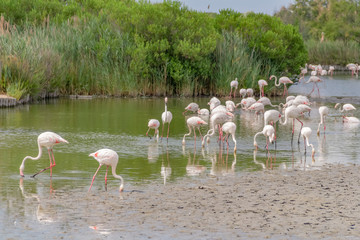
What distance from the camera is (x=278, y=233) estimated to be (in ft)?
21.0

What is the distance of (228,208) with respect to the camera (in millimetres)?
7316

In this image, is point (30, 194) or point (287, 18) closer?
point (30, 194)

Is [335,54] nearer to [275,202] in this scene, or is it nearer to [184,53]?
[184,53]

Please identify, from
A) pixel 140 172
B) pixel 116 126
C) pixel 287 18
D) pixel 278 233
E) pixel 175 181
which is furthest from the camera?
pixel 287 18

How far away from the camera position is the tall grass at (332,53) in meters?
47.5

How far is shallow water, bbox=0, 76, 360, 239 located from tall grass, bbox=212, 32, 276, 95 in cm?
516

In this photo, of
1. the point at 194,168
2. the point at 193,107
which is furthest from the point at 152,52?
the point at 194,168

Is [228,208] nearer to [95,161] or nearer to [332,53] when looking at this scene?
[95,161]

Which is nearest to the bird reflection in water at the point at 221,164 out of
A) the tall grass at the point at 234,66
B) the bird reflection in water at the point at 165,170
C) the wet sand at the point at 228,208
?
the wet sand at the point at 228,208

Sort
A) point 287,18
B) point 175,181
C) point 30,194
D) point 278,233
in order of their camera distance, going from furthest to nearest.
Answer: point 287,18
point 175,181
point 30,194
point 278,233

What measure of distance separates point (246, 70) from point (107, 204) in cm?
1778

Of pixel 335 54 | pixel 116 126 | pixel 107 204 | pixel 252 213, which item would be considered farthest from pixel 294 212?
pixel 335 54

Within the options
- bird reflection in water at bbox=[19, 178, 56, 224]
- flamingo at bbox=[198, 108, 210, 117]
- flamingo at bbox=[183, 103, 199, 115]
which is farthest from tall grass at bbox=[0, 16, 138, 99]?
bird reflection in water at bbox=[19, 178, 56, 224]

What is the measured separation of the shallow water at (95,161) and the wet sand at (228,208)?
62 mm
